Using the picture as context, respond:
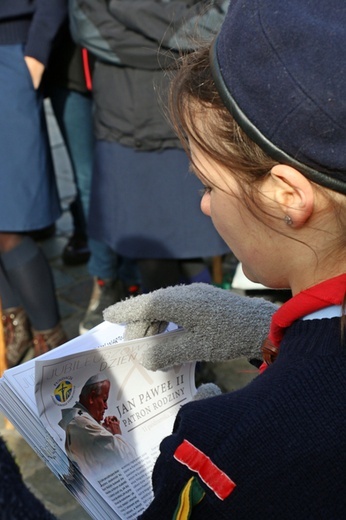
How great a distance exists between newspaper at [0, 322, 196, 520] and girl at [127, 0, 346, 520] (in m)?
0.23

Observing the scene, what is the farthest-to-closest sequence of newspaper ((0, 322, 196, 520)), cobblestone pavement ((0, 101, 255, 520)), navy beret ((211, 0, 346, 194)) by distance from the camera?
cobblestone pavement ((0, 101, 255, 520))
newspaper ((0, 322, 196, 520))
navy beret ((211, 0, 346, 194))

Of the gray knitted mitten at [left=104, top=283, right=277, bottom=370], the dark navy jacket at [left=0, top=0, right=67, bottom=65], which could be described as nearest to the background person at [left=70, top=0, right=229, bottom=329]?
the dark navy jacket at [left=0, top=0, right=67, bottom=65]

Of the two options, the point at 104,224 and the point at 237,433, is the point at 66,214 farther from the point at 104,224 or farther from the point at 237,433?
the point at 237,433

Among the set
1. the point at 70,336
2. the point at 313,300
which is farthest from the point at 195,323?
the point at 70,336

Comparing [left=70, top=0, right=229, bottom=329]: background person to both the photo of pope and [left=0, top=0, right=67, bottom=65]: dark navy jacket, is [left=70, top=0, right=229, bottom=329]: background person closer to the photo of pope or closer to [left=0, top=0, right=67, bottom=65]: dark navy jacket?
[left=0, top=0, right=67, bottom=65]: dark navy jacket

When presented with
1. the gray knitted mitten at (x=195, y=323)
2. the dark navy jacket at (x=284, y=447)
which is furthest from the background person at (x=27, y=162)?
the dark navy jacket at (x=284, y=447)

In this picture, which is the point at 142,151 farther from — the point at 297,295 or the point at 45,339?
the point at 297,295

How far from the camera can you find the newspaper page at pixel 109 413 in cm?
116

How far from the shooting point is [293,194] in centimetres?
94

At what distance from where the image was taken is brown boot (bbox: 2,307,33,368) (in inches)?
114

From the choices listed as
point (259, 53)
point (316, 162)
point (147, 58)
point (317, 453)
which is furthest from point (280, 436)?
point (147, 58)

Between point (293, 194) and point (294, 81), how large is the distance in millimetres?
145

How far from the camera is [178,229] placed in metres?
2.63

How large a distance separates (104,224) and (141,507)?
1.67m
